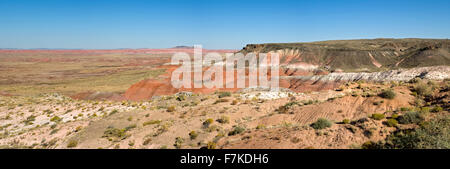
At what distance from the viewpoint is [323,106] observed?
15.0 metres

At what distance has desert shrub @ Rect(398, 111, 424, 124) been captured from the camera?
8870 mm

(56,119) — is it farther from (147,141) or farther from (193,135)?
(193,135)

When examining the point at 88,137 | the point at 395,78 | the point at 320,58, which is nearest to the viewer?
the point at 88,137

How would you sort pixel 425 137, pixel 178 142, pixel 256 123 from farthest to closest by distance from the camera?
pixel 256 123 < pixel 178 142 < pixel 425 137

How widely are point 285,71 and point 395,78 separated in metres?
27.8

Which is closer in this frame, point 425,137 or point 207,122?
point 425,137

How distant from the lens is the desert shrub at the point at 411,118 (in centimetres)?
887

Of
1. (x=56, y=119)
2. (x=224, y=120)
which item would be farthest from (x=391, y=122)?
(x=56, y=119)

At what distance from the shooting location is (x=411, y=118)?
8.99 metres

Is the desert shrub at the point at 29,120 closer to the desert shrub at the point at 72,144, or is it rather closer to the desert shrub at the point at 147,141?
the desert shrub at the point at 72,144

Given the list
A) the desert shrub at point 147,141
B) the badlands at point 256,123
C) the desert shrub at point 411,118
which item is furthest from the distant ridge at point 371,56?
the desert shrub at point 147,141

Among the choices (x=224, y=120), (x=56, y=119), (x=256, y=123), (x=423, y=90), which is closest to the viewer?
(x=256, y=123)
